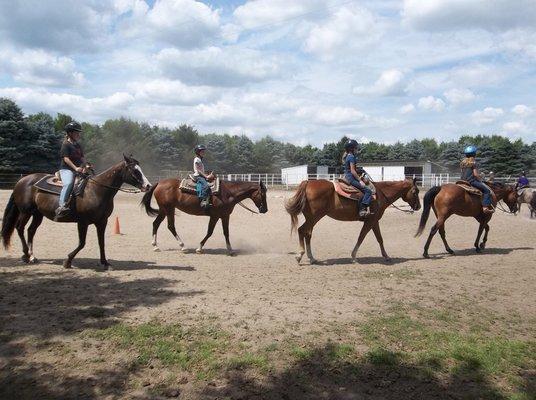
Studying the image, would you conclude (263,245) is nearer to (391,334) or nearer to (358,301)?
(358,301)

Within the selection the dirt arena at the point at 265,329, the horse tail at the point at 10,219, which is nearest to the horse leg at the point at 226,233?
the dirt arena at the point at 265,329

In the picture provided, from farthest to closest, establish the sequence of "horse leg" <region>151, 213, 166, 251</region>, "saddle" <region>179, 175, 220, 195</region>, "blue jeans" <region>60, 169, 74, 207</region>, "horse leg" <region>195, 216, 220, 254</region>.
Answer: "saddle" <region>179, 175, 220, 195</region>
"horse leg" <region>151, 213, 166, 251</region>
"horse leg" <region>195, 216, 220, 254</region>
"blue jeans" <region>60, 169, 74, 207</region>

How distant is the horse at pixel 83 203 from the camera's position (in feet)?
30.5

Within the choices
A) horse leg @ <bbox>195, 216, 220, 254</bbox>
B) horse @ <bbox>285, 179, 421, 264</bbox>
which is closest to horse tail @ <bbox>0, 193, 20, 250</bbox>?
horse leg @ <bbox>195, 216, 220, 254</bbox>

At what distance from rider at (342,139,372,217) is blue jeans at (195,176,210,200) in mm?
3948

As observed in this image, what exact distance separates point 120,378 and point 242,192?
8.75m

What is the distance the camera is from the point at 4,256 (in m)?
10.4

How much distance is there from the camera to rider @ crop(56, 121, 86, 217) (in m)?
9.21

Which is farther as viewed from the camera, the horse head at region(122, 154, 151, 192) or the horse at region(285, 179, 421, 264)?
the horse at region(285, 179, 421, 264)

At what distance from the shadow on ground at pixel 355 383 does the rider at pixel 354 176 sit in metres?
6.47

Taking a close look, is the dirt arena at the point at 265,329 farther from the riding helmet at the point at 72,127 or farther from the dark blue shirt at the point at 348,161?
the riding helmet at the point at 72,127

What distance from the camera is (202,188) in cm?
1247

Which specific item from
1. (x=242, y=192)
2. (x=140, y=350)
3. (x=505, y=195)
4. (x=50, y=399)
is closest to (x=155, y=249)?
(x=242, y=192)

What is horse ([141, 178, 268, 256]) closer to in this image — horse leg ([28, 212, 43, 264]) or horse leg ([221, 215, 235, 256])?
horse leg ([221, 215, 235, 256])
